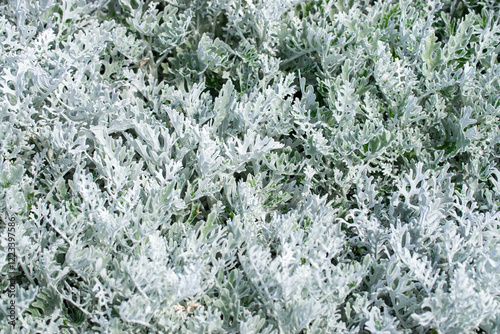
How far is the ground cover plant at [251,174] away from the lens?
7.09 feet

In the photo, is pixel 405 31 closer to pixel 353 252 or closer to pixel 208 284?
pixel 353 252

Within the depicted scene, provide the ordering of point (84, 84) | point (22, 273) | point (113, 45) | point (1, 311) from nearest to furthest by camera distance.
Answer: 1. point (1, 311)
2. point (22, 273)
3. point (84, 84)
4. point (113, 45)

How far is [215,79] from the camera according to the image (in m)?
3.41

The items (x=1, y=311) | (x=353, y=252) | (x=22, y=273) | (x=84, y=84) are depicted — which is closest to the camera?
(x=1, y=311)

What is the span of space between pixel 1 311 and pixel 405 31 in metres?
2.79

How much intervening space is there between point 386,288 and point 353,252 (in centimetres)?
45

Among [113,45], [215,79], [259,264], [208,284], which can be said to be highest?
[113,45]

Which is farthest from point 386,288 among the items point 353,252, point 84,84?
point 84,84

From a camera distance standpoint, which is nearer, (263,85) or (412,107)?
(412,107)

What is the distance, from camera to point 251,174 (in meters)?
2.98

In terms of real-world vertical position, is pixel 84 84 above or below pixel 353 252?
above

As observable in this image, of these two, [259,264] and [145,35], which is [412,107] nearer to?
[259,264]

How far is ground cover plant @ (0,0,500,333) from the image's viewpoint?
85.1 inches

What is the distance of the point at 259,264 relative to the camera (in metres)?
2.17
